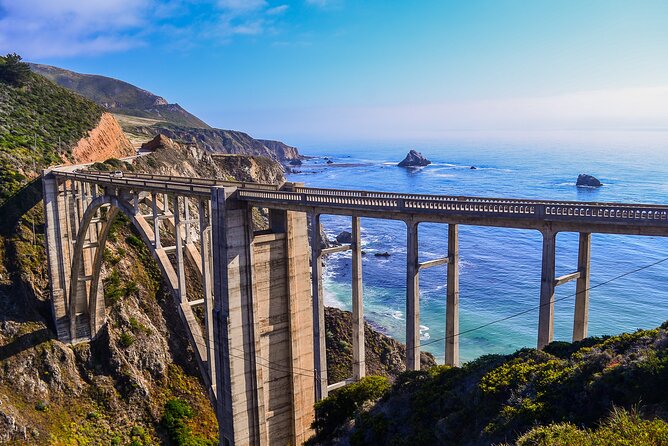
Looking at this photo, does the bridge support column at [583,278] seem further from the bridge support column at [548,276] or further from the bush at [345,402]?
the bush at [345,402]

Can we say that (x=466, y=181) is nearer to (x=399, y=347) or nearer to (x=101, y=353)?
(x=399, y=347)

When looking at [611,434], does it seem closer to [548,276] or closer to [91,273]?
[548,276]

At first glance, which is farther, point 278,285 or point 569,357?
point 278,285

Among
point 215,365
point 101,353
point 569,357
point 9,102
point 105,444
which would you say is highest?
point 9,102

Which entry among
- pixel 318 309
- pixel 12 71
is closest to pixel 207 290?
pixel 318 309

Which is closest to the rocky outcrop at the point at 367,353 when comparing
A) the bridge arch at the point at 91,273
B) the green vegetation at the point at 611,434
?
the bridge arch at the point at 91,273

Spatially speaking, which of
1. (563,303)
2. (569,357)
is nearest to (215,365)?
(569,357)

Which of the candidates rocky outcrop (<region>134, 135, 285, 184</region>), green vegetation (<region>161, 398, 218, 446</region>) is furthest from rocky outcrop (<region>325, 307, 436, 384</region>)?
rocky outcrop (<region>134, 135, 285, 184</region>)
